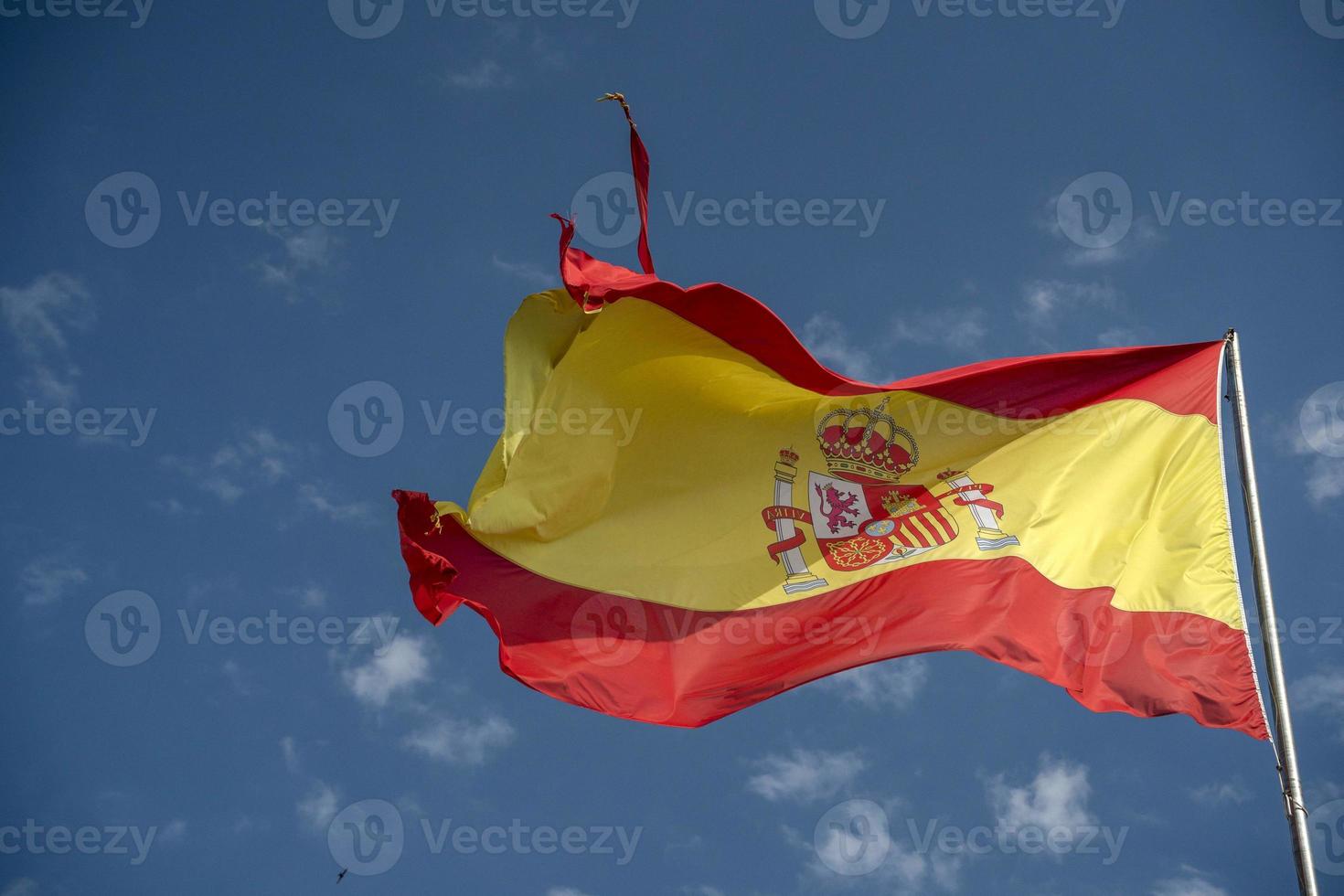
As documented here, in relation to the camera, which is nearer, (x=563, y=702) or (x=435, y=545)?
(x=563, y=702)

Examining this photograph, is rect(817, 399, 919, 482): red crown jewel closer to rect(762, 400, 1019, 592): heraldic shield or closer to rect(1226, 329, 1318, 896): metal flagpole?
rect(762, 400, 1019, 592): heraldic shield

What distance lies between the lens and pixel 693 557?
1562 centimetres

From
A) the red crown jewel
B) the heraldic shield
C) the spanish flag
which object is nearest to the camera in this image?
the spanish flag

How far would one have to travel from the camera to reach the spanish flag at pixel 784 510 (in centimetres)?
1352

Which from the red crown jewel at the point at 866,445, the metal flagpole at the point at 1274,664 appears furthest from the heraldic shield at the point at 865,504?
the metal flagpole at the point at 1274,664

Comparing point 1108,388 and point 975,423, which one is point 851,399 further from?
point 1108,388

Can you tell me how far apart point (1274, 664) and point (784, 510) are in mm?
5837

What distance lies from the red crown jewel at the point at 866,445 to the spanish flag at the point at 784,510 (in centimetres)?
2

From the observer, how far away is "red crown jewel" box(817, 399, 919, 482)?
50.0 ft

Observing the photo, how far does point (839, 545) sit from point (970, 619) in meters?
1.96

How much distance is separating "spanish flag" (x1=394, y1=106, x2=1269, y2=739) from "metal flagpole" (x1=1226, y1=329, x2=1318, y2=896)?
0.94m

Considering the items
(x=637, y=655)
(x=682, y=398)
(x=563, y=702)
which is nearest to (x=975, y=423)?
(x=682, y=398)

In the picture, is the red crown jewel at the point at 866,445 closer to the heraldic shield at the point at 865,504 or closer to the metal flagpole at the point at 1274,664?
the heraldic shield at the point at 865,504

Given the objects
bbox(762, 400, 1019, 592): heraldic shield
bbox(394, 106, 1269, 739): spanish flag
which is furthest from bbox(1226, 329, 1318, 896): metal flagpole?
bbox(762, 400, 1019, 592): heraldic shield
